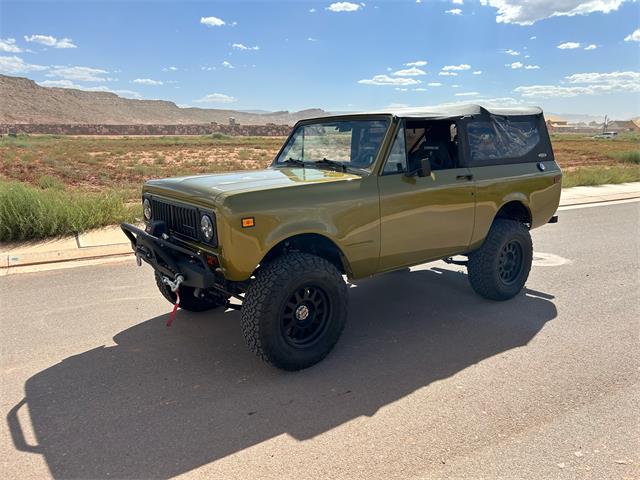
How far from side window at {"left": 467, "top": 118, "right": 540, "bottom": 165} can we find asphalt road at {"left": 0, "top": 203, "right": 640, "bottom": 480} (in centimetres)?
152

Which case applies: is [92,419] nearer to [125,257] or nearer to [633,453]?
[633,453]

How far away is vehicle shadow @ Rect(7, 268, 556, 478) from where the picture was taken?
111 inches

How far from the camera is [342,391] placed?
3.44m

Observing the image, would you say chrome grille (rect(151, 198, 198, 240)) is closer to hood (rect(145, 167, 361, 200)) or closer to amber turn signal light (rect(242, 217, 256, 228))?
hood (rect(145, 167, 361, 200))

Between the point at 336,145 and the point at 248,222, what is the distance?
1.58 m

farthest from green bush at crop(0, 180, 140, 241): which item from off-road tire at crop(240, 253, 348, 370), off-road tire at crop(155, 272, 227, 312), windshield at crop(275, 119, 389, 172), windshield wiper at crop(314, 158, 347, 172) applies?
off-road tire at crop(240, 253, 348, 370)

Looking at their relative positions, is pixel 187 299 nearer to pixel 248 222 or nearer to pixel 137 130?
pixel 248 222

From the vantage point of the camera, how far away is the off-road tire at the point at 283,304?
346cm

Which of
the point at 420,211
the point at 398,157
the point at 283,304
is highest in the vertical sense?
the point at 398,157

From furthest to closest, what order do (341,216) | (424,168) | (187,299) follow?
(187,299), (424,168), (341,216)

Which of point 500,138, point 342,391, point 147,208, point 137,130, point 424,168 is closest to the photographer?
point 342,391

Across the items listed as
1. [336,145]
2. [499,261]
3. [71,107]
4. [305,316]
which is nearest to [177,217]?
[305,316]

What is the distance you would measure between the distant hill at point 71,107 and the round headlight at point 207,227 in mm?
103828

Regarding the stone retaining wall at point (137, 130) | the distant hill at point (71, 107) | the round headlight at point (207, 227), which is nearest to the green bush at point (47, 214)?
the round headlight at point (207, 227)
